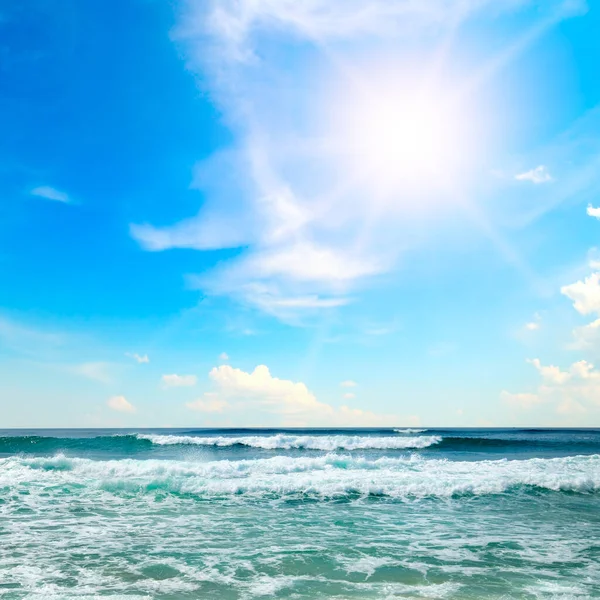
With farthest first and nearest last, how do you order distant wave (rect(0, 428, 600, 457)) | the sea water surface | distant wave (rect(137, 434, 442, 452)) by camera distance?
distant wave (rect(137, 434, 442, 452)), distant wave (rect(0, 428, 600, 457)), the sea water surface

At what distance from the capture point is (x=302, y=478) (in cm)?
1853

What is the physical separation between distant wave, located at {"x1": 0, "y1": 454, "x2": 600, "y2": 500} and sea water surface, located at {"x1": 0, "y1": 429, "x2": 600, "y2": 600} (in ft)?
0.26

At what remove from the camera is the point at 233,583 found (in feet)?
26.7

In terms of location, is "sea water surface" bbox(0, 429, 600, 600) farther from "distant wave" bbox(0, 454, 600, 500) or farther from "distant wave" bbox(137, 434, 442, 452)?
"distant wave" bbox(137, 434, 442, 452)

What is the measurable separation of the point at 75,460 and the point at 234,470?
8848 mm

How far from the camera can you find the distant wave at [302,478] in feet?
55.4

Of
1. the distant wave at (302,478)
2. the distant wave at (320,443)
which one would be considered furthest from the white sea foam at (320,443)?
the distant wave at (302,478)

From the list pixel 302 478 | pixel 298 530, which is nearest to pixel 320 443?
pixel 302 478

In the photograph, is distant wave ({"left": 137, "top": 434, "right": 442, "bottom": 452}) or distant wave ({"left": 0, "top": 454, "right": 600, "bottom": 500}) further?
distant wave ({"left": 137, "top": 434, "right": 442, "bottom": 452})

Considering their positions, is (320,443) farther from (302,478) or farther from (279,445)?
(302,478)

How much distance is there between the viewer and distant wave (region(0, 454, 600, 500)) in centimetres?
1688

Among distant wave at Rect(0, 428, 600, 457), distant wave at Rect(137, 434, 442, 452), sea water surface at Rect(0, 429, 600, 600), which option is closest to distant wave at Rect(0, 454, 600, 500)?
sea water surface at Rect(0, 429, 600, 600)

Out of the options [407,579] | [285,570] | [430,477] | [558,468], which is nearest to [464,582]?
[407,579]

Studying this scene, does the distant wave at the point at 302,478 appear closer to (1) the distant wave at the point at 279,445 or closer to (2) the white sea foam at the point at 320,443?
(1) the distant wave at the point at 279,445
